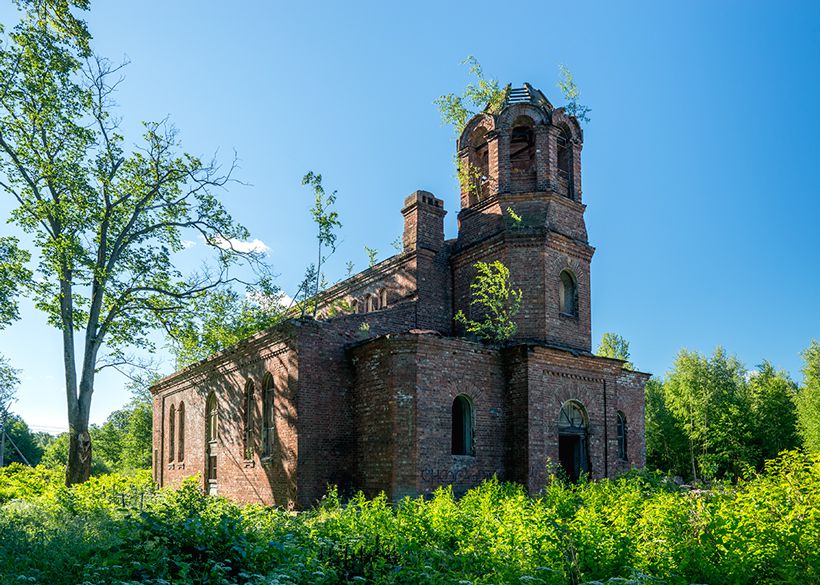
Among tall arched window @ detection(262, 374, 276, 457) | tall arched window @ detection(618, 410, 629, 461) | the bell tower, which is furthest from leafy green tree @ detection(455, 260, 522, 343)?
tall arched window @ detection(618, 410, 629, 461)

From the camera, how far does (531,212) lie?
754 inches

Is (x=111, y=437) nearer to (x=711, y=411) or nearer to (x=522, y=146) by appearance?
(x=711, y=411)

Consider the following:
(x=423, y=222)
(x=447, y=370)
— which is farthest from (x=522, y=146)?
(x=447, y=370)

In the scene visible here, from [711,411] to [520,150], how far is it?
2950 cm

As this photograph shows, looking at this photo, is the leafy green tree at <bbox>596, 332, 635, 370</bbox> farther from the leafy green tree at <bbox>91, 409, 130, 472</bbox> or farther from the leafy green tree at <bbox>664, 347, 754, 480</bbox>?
the leafy green tree at <bbox>91, 409, 130, 472</bbox>

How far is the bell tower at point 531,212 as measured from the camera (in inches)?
727

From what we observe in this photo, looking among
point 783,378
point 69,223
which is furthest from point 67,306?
point 783,378

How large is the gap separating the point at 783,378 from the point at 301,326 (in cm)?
4070

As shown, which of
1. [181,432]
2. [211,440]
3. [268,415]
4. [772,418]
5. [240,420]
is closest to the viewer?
[268,415]

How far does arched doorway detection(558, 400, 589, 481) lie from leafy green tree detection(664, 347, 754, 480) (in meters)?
24.7

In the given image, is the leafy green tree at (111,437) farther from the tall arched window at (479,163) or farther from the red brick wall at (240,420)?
the tall arched window at (479,163)

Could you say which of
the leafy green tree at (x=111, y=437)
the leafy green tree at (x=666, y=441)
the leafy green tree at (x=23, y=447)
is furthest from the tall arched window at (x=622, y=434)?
the leafy green tree at (x=23, y=447)

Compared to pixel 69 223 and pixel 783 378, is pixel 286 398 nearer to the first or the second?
pixel 69 223

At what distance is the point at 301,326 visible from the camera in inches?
658
